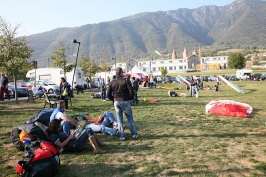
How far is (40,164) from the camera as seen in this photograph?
3.96 m

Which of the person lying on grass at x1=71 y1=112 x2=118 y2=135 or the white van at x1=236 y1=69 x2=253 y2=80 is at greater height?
the white van at x1=236 y1=69 x2=253 y2=80

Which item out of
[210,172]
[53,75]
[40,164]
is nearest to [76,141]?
[40,164]

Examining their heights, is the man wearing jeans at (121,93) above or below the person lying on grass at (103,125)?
above

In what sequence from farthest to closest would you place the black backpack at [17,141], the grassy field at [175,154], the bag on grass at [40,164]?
1. the black backpack at [17,141]
2. the grassy field at [175,154]
3. the bag on grass at [40,164]

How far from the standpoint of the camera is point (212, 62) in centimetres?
10150

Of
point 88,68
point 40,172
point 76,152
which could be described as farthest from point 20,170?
point 88,68

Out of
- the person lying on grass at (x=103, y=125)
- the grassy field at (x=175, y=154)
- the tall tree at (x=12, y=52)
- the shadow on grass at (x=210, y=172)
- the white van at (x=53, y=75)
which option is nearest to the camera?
the shadow on grass at (x=210, y=172)

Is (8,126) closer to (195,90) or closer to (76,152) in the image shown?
(76,152)

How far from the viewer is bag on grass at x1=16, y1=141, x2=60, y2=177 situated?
3.85 m

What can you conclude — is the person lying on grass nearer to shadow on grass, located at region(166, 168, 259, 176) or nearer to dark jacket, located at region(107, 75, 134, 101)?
dark jacket, located at region(107, 75, 134, 101)

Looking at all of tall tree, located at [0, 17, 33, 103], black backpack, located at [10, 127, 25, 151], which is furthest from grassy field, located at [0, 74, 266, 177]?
tall tree, located at [0, 17, 33, 103]

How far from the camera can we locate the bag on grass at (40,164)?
152 inches

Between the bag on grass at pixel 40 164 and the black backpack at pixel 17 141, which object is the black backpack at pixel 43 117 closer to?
the black backpack at pixel 17 141

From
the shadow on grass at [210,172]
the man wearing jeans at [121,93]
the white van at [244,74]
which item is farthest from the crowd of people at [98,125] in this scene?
the white van at [244,74]
